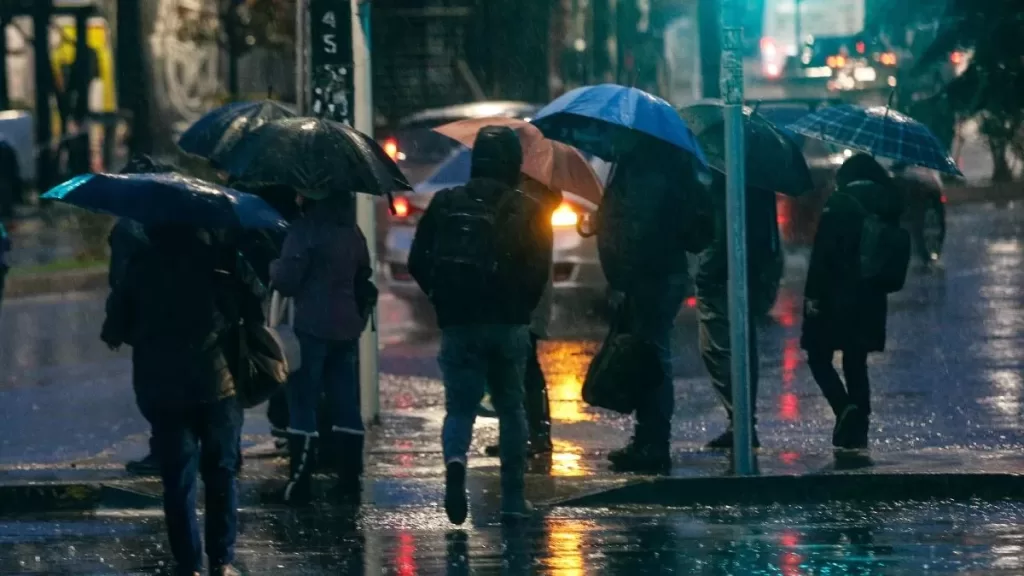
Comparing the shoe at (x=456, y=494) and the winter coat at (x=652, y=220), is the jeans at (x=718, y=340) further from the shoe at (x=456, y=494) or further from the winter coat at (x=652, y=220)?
the shoe at (x=456, y=494)

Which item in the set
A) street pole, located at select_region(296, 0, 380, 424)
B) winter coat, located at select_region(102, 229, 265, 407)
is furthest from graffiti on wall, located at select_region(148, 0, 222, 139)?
winter coat, located at select_region(102, 229, 265, 407)

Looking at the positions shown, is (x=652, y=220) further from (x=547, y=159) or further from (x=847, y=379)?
(x=847, y=379)

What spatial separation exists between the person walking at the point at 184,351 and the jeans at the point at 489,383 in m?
1.24

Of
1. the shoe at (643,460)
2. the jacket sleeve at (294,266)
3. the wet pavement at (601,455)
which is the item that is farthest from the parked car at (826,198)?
the jacket sleeve at (294,266)

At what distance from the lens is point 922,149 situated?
9625mm

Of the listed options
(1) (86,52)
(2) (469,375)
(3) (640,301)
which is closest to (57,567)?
(2) (469,375)

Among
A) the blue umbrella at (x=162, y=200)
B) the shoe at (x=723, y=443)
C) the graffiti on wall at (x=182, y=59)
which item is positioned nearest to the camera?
the blue umbrella at (x=162, y=200)

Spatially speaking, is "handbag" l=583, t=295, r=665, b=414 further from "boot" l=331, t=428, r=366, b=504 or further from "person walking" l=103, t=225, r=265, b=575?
"person walking" l=103, t=225, r=265, b=575

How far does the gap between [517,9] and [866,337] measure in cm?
2623

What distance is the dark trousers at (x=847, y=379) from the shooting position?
998 cm

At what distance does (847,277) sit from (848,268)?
0.15 ft

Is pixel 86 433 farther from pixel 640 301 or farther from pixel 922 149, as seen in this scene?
pixel 922 149

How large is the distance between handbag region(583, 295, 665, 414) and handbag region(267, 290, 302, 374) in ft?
4.70

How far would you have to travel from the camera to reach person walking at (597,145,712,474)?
30.6 feet
